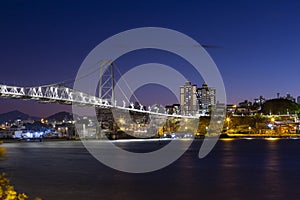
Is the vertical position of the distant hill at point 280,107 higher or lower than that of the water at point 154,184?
higher

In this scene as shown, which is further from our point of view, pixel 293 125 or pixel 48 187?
pixel 293 125

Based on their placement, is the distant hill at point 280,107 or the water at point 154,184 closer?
the water at point 154,184

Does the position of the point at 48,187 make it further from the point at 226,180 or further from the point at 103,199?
the point at 226,180

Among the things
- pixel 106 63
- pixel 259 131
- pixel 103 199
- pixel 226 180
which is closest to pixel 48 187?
pixel 103 199

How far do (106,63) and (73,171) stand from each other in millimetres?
79021

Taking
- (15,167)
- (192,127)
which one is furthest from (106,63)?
(15,167)

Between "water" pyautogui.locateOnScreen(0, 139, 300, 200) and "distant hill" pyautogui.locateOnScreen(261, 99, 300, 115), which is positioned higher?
"distant hill" pyautogui.locateOnScreen(261, 99, 300, 115)

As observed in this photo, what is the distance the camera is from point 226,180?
1856cm

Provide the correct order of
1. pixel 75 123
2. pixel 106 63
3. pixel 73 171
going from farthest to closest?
pixel 75 123
pixel 106 63
pixel 73 171

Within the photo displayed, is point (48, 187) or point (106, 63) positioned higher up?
point (106, 63)

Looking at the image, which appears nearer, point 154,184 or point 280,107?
point 154,184

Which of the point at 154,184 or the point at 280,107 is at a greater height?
the point at 280,107

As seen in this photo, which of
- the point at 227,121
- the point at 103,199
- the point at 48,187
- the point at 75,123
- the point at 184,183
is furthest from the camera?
the point at 227,121

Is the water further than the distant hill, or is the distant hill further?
the distant hill
